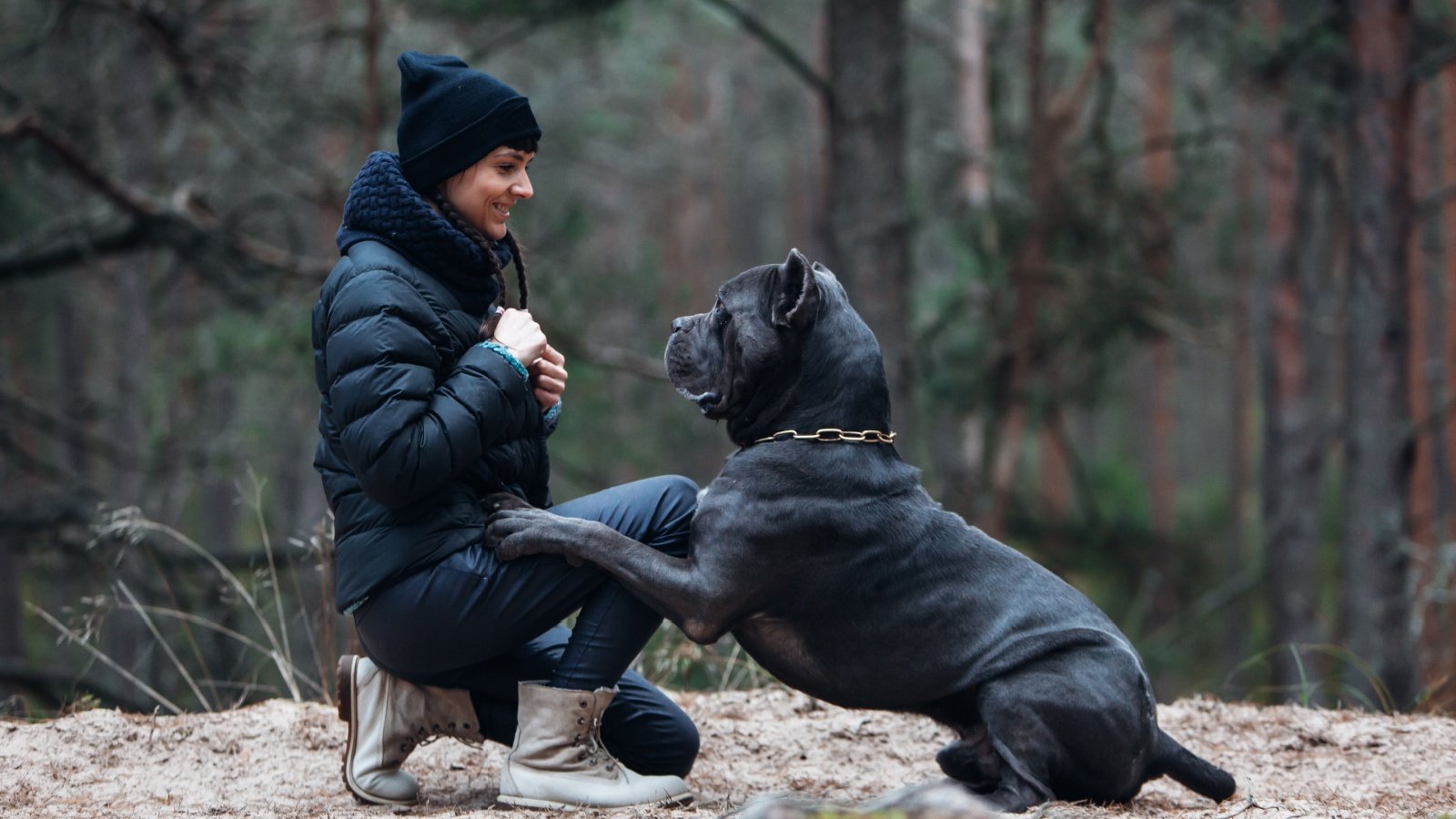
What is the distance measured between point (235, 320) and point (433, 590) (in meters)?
10.4

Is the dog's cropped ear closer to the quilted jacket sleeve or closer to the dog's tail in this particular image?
the quilted jacket sleeve

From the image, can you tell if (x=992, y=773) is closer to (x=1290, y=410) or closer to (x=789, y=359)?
(x=789, y=359)

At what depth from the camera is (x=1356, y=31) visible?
9195 mm

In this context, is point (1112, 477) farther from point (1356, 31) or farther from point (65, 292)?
point (65, 292)

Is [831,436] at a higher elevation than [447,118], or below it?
below

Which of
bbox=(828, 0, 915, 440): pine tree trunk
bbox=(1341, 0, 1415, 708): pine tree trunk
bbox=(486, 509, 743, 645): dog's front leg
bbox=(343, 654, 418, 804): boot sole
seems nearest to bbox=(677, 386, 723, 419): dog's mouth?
bbox=(486, 509, 743, 645): dog's front leg

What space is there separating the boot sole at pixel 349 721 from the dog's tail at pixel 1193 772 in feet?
7.07

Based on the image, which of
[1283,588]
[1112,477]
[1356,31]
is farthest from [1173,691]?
[1356,31]

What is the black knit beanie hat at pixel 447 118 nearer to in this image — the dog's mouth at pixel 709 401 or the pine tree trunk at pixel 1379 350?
the dog's mouth at pixel 709 401

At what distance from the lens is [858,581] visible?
3.65m

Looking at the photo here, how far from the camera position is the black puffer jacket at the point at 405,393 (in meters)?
3.37

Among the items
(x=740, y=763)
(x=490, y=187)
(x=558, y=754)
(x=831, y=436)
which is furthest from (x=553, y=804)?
(x=490, y=187)

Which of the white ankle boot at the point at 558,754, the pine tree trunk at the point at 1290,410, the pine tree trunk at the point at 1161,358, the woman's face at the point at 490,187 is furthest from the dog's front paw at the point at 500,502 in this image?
the pine tree trunk at the point at 1161,358

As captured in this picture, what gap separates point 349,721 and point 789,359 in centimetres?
162
